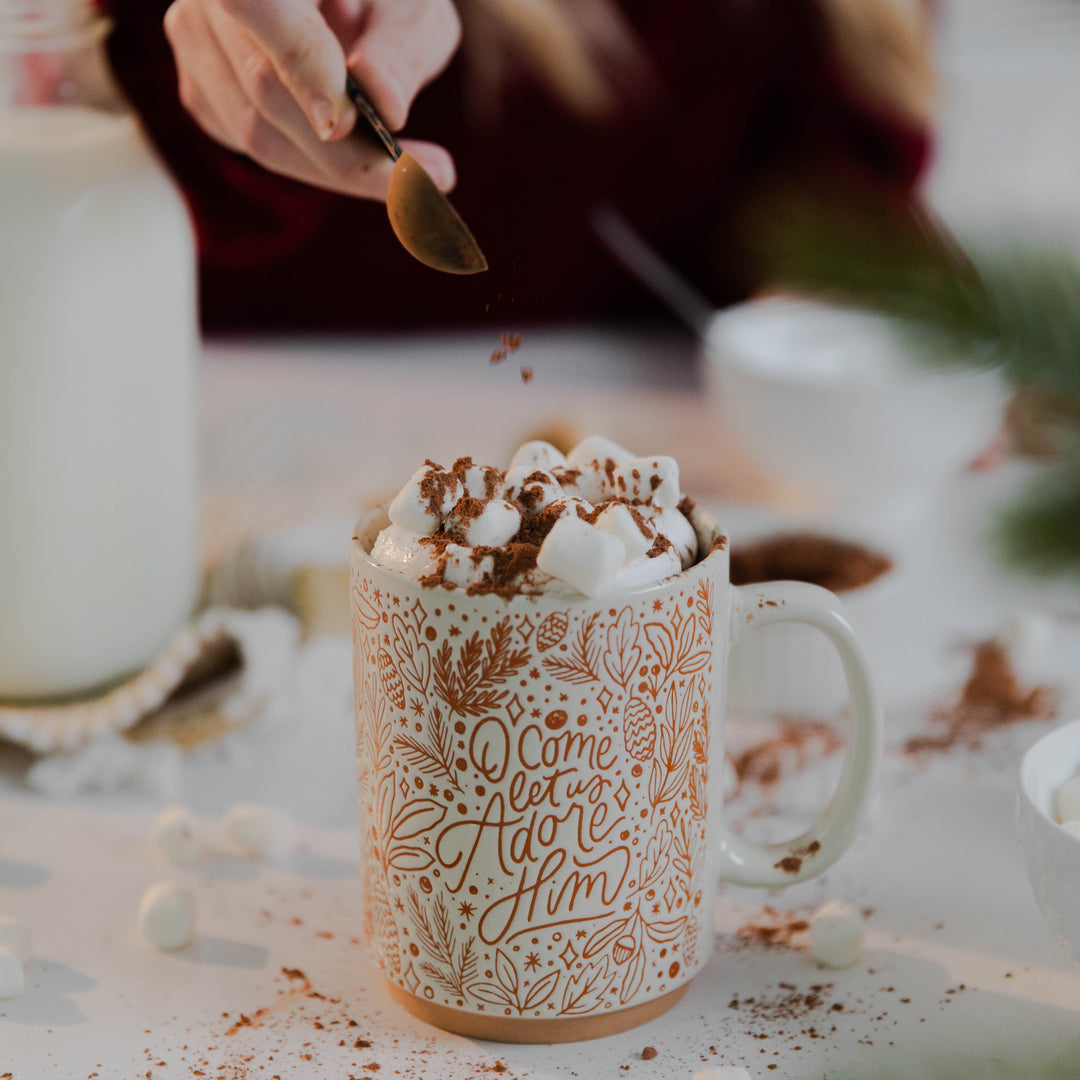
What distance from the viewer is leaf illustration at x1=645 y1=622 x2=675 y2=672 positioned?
0.54 meters

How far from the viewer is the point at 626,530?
54 cm

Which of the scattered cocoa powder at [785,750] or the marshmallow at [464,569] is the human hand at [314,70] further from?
the scattered cocoa powder at [785,750]

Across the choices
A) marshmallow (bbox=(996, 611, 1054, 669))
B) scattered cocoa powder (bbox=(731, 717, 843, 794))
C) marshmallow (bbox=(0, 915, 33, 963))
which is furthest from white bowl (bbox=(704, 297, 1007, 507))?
marshmallow (bbox=(0, 915, 33, 963))

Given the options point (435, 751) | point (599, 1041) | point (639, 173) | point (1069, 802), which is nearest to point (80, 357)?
point (435, 751)

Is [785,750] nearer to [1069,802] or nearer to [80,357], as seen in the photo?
[1069,802]

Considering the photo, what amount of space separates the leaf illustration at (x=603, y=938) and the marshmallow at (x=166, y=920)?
22 centimetres

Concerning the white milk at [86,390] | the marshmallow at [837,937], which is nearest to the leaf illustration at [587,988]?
the marshmallow at [837,937]

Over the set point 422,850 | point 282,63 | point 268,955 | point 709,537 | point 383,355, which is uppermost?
point 282,63

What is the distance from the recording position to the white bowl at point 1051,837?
527mm

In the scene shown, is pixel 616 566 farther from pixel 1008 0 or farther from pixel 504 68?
pixel 1008 0

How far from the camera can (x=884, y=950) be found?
0.66 meters

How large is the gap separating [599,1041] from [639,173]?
121 centimetres

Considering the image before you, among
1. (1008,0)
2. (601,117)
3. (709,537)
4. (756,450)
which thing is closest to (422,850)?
(709,537)

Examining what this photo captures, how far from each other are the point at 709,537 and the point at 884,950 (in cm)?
24
